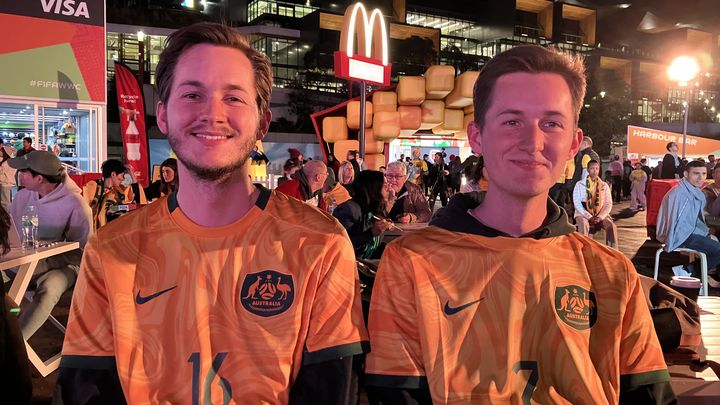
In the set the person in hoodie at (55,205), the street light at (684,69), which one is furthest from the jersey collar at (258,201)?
the street light at (684,69)

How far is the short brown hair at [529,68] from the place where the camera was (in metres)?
1.68

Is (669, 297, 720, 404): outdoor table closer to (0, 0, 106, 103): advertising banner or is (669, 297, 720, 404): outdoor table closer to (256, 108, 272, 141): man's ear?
(256, 108, 272, 141): man's ear

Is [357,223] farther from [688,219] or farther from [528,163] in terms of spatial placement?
[688,219]

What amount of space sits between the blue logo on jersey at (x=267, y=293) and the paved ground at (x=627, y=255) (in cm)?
315

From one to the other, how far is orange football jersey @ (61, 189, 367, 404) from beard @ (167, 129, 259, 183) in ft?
0.48

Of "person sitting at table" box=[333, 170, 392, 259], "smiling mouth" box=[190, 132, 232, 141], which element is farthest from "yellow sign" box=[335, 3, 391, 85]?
"smiling mouth" box=[190, 132, 232, 141]

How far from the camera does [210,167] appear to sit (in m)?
1.67

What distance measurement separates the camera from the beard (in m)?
1.68

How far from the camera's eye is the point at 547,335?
1658 millimetres

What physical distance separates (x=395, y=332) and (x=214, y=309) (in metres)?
0.53

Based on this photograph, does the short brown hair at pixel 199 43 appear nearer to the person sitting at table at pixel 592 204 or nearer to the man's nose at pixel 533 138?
the man's nose at pixel 533 138

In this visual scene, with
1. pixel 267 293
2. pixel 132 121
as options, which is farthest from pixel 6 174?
pixel 267 293

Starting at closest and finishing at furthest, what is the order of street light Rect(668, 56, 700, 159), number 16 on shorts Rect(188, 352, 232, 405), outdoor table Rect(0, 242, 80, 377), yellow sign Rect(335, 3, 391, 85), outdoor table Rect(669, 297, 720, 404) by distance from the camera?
1. number 16 on shorts Rect(188, 352, 232, 405)
2. outdoor table Rect(669, 297, 720, 404)
3. outdoor table Rect(0, 242, 80, 377)
4. yellow sign Rect(335, 3, 391, 85)
5. street light Rect(668, 56, 700, 159)

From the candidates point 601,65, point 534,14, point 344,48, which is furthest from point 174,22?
point 601,65
